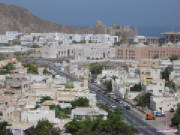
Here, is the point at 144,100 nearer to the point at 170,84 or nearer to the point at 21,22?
the point at 170,84

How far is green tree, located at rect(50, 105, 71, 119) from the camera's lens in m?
25.1

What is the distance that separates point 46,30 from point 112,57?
42346 millimetres

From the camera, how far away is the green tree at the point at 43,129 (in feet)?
72.1

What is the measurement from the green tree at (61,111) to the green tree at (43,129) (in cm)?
209

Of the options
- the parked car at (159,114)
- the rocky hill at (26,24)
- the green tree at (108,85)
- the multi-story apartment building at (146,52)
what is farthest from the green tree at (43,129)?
the rocky hill at (26,24)

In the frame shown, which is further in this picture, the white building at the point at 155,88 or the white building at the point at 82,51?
the white building at the point at 82,51

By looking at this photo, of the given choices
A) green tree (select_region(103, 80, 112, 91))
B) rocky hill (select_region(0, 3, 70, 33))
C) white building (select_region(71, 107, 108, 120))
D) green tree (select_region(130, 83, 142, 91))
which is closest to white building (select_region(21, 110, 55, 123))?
white building (select_region(71, 107, 108, 120))

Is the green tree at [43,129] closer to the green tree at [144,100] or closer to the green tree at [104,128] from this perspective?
the green tree at [104,128]

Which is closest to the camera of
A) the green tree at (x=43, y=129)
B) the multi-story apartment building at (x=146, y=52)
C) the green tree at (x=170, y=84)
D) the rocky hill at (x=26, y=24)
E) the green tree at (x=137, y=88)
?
the green tree at (x=43, y=129)

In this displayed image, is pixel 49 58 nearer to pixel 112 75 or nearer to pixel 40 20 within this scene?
pixel 112 75

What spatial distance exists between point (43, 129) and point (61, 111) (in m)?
3.86

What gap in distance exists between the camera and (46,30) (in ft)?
337

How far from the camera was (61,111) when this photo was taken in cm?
2606

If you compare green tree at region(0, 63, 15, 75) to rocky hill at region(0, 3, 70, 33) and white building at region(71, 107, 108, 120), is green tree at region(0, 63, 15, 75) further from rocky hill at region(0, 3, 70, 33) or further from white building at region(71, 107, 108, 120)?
rocky hill at region(0, 3, 70, 33)
